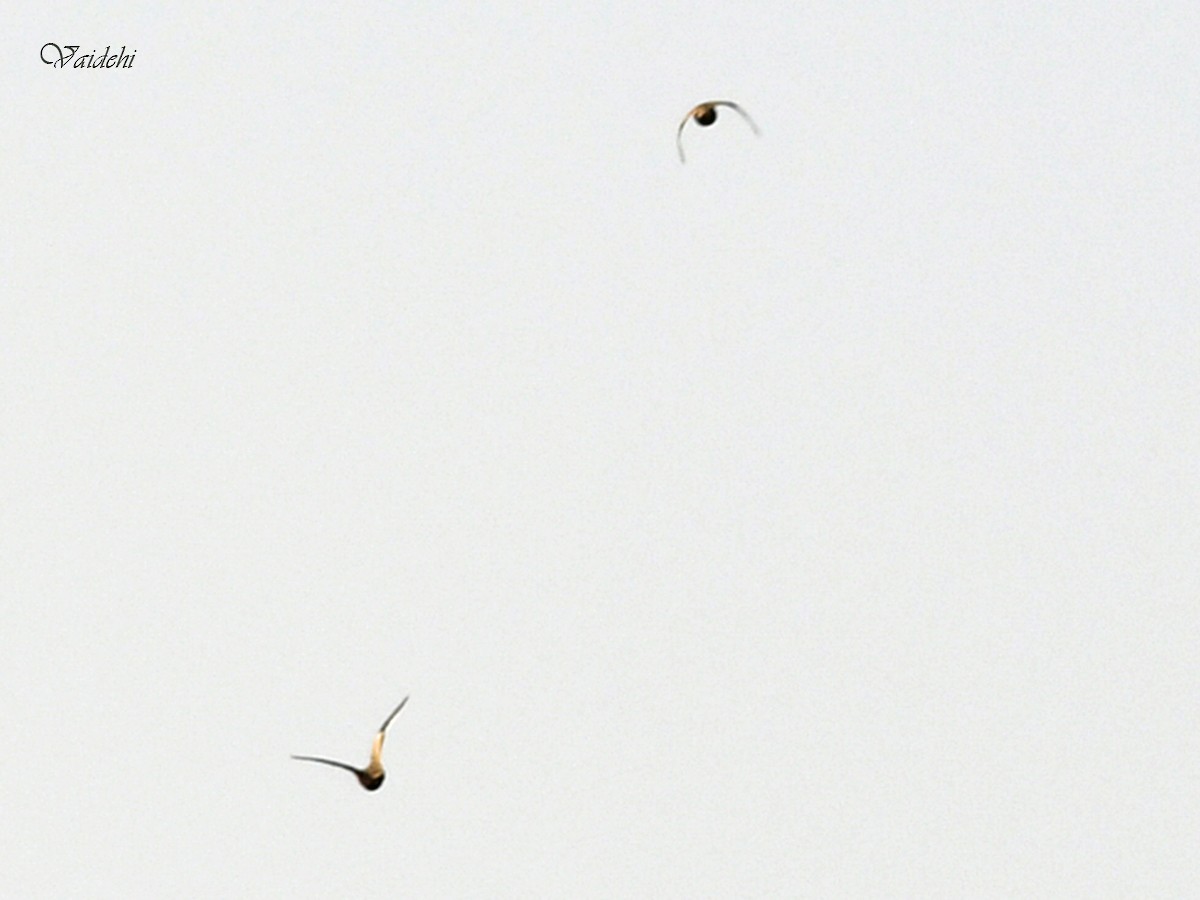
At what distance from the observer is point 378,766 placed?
3250 centimetres

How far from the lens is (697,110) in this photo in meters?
34.1

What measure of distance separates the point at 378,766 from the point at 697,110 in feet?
43.9

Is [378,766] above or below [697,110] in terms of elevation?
below
